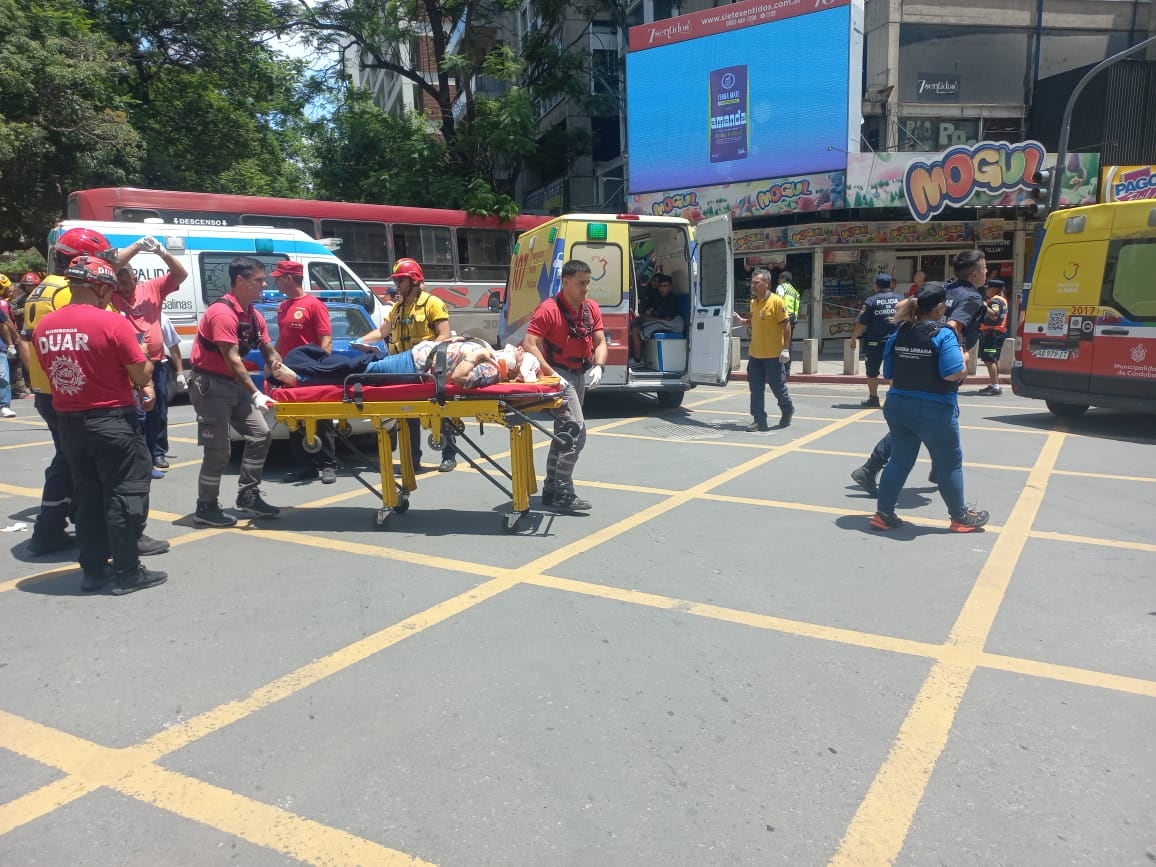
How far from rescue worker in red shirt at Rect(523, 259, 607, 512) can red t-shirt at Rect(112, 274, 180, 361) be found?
286cm

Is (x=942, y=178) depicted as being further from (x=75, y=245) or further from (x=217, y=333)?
(x=75, y=245)

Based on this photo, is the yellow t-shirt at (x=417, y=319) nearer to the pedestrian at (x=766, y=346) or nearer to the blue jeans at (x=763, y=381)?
the pedestrian at (x=766, y=346)

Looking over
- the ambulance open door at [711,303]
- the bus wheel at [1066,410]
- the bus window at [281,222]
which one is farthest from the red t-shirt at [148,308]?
the bus wheel at [1066,410]

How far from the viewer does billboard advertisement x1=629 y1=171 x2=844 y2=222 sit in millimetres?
18812

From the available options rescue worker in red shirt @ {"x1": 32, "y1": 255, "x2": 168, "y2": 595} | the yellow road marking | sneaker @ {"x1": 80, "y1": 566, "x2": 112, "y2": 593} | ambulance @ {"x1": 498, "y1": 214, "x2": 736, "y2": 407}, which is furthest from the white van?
the yellow road marking

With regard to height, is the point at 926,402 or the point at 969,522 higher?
the point at 926,402

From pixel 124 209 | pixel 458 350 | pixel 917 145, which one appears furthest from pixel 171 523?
pixel 917 145

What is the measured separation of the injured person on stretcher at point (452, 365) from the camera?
16.7 ft

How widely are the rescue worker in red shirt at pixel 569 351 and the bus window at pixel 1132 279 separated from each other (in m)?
6.28

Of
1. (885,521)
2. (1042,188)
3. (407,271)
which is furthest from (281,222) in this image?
(1042,188)

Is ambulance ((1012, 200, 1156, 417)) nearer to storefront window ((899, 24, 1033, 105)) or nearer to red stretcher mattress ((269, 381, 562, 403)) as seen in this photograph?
red stretcher mattress ((269, 381, 562, 403))

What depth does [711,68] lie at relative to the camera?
20.0 metres

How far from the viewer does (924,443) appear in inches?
206

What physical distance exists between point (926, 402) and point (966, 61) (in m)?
20.0
